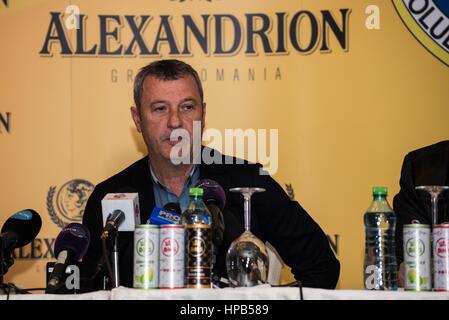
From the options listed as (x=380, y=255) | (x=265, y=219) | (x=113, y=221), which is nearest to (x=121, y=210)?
(x=113, y=221)

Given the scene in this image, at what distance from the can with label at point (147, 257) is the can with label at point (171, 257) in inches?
0.6

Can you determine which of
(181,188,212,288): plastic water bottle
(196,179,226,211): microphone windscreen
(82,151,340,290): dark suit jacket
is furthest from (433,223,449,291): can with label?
(82,151,340,290): dark suit jacket

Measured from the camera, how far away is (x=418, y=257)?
2426 mm

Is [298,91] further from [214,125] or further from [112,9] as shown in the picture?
[112,9]

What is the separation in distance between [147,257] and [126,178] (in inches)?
63.2

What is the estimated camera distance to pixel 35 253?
4.35 meters

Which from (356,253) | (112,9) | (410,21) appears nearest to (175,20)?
(112,9)

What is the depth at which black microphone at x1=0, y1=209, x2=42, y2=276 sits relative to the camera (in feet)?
9.02

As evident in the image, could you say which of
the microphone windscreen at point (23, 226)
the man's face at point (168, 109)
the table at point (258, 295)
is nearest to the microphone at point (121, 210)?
the microphone windscreen at point (23, 226)

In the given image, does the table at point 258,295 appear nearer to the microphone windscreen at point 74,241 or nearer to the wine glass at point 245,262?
the wine glass at point 245,262

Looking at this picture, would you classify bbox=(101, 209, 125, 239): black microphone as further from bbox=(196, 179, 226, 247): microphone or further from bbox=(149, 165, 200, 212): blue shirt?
bbox=(149, 165, 200, 212): blue shirt

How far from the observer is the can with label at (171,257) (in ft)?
7.94

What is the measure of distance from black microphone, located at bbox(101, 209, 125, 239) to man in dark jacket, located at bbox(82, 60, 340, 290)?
34.4 inches
